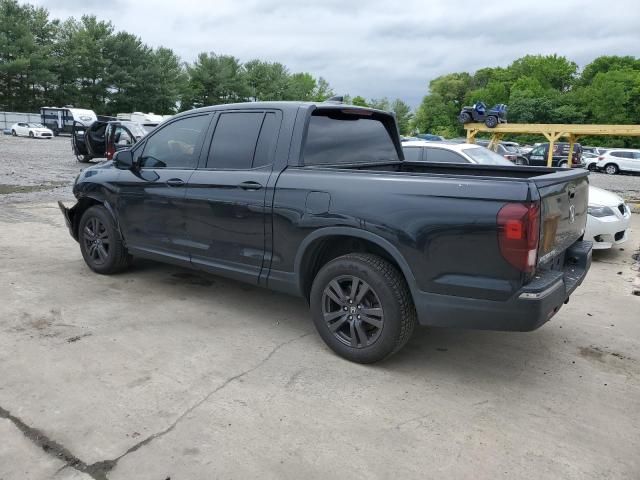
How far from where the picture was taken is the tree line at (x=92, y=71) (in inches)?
2061

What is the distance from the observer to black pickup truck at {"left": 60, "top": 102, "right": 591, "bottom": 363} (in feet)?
10.1

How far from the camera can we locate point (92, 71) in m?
56.4

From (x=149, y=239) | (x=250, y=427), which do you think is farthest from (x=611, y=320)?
(x=149, y=239)

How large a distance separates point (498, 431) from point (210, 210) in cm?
271

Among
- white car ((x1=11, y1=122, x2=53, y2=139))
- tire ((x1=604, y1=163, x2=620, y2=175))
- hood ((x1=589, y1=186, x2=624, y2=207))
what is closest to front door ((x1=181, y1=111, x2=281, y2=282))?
hood ((x1=589, y1=186, x2=624, y2=207))

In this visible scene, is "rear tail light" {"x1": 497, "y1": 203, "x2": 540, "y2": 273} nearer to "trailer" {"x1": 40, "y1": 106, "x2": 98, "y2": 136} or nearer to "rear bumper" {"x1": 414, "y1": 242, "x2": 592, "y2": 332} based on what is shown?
"rear bumper" {"x1": 414, "y1": 242, "x2": 592, "y2": 332}

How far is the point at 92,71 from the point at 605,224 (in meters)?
59.5

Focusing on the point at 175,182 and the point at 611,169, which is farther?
the point at 611,169

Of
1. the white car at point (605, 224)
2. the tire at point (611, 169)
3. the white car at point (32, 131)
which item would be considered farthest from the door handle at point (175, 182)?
the white car at point (32, 131)

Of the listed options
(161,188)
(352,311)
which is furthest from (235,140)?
(352,311)

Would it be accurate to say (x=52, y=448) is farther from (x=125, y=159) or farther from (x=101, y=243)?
(x=101, y=243)

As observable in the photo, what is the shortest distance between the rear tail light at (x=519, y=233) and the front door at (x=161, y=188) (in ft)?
8.95

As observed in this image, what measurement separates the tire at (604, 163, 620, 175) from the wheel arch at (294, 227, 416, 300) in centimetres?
3053

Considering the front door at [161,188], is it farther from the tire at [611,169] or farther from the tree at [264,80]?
the tree at [264,80]
